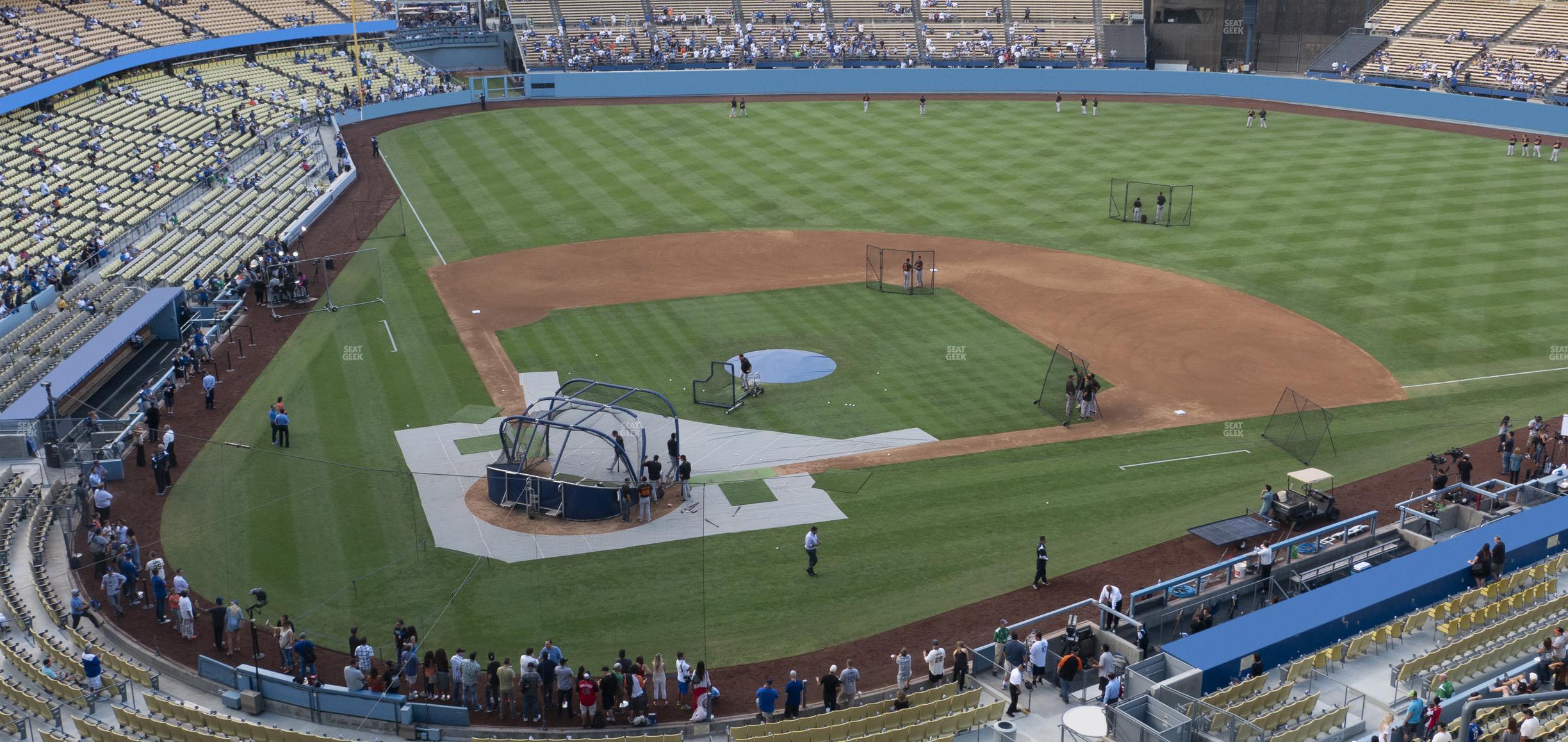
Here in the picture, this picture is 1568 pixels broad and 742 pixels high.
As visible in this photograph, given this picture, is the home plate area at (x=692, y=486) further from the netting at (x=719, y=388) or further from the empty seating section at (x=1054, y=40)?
the empty seating section at (x=1054, y=40)

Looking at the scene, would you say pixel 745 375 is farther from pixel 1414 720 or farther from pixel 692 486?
pixel 1414 720

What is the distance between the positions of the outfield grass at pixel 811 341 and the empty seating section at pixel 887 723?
3.37 m

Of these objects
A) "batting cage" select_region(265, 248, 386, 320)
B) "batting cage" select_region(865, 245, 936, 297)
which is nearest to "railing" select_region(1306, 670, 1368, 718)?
"batting cage" select_region(865, 245, 936, 297)

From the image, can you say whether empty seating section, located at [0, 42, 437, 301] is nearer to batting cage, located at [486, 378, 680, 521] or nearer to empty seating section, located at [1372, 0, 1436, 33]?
batting cage, located at [486, 378, 680, 521]

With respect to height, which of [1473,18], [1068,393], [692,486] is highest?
[1473,18]

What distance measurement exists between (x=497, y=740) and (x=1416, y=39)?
75.2 meters

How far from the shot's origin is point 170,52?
233 feet

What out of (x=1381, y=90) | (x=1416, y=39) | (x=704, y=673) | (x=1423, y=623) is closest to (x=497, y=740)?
(x=704, y=673)

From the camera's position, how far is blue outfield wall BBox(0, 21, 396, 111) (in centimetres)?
5844

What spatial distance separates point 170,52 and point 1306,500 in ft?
213

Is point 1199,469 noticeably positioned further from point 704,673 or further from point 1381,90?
point 1381,90

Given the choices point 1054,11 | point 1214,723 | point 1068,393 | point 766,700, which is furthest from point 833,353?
point 1054,11

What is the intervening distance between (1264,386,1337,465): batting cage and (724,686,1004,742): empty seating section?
14.9 m

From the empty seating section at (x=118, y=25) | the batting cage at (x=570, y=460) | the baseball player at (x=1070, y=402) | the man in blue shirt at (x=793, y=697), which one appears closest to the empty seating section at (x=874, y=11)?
the empty seating section at (x=118, y=25)
